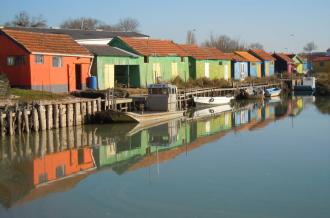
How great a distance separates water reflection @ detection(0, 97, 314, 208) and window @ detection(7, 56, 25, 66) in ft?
19.7

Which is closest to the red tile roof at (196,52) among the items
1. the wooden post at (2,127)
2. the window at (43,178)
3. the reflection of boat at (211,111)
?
the reflection of boat at (211,111)

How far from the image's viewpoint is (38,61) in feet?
94.8

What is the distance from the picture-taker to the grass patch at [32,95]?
2601 centimetres

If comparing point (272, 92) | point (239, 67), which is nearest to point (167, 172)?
point (272, 92)

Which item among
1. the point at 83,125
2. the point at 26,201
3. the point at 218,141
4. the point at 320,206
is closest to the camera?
the point at 320,206

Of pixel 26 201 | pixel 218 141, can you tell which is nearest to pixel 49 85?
pixel 218 141

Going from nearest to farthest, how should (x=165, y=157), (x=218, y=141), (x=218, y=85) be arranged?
1. (x=165, y=157)
2. (x=218, y=141)
3. (x=218, y=85)

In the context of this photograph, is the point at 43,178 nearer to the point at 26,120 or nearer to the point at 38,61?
the point at 26,120

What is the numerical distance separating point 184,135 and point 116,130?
3.58m

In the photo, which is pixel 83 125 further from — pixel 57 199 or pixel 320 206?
pixel 320 206

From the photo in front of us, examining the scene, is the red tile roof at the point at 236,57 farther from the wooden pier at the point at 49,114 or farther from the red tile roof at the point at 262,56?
the wooden pier at the point at 49,114

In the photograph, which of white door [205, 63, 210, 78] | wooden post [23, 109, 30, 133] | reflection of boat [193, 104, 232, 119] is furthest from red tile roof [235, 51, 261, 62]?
wooden post [23, 109, 30, 133]

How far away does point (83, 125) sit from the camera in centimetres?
2708

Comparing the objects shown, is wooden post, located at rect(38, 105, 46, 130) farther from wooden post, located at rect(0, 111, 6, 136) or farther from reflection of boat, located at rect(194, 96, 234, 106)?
reflection of boat, located at rect(194, 96, 234, 106)
